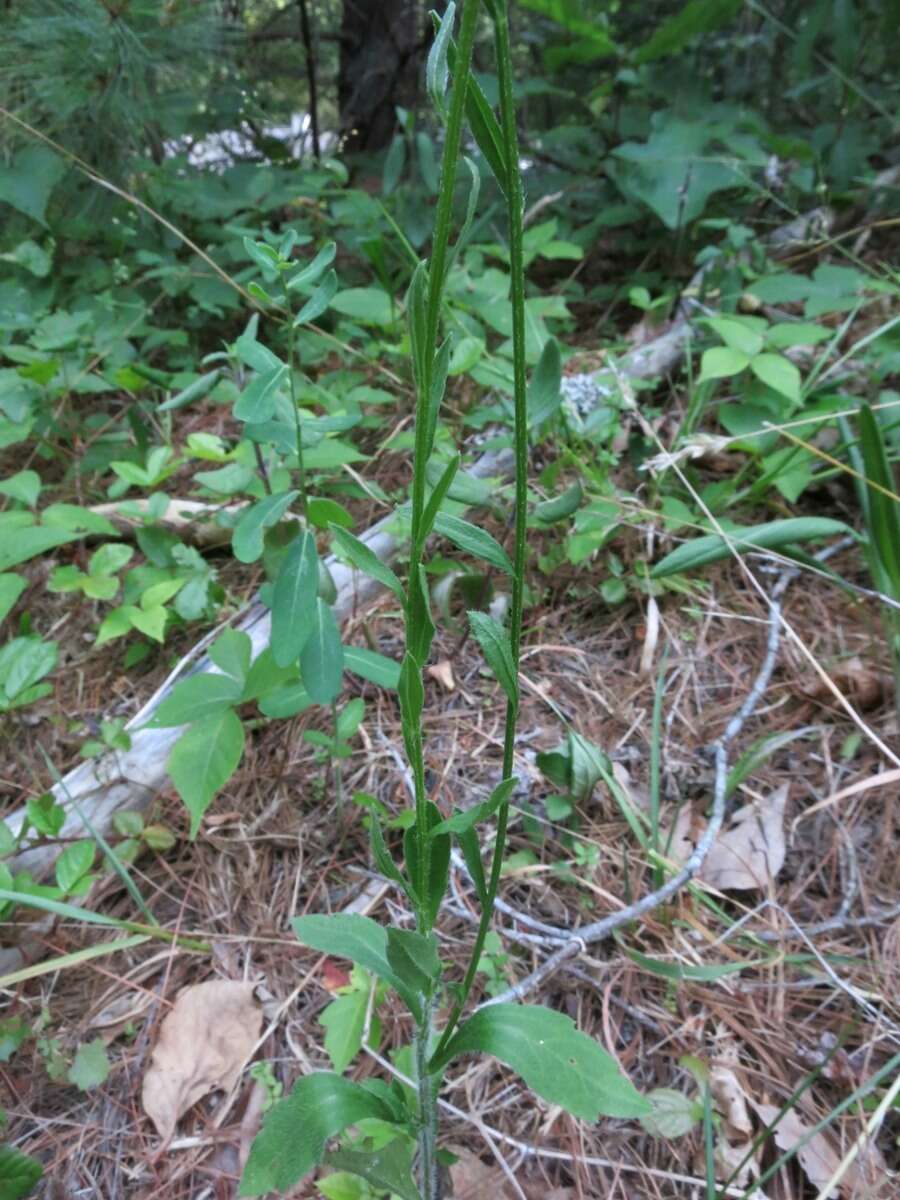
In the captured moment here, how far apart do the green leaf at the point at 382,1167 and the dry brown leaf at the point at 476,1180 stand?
0.53 ft

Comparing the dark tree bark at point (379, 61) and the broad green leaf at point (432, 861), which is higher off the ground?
the dark tree bark at point (379, 61)

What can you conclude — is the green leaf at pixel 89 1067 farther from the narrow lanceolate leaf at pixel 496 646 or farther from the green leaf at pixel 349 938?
the narrow lanceolate leaf at pixel 496 646

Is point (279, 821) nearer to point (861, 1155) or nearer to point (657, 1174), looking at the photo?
point (657, 1174)

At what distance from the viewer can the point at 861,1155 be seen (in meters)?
0.83

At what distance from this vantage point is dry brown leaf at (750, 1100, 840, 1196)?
0.84 metres

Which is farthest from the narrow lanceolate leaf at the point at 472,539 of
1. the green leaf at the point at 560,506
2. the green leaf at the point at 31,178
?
the green leaf at the point at 31,178

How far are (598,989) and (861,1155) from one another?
0.33m

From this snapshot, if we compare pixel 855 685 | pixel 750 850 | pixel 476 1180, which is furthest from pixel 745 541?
pixel 476 1180

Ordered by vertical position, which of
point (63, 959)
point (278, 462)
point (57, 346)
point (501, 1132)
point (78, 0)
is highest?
point (78, 0)

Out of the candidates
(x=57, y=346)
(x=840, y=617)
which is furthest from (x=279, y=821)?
(x=57, y=346)

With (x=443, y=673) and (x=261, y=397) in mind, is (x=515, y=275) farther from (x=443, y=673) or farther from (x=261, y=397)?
(x=443, y=673)

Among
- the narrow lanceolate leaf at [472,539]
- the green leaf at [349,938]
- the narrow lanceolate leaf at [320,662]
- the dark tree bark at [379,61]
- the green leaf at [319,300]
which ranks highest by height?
the dark tree bark at [379,61]

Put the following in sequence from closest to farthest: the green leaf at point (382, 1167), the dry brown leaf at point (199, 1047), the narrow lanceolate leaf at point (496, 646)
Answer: the narrow lanceolate leaf at point (496, 646) < the green leaf at point (382, 1167) < the dry brown leaf at point (199, 1047)

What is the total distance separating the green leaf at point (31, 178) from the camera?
6.59 ft
